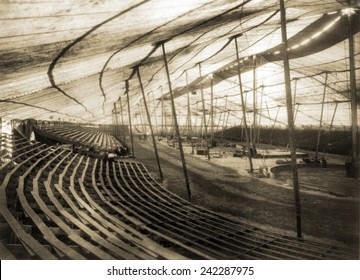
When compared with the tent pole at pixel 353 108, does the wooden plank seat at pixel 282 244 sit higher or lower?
lower

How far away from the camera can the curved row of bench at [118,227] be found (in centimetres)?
316

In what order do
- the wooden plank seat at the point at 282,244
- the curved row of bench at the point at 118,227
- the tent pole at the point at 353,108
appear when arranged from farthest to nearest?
the tent pole at the point at 353,108 → the wooden plank seat at the point at 282,244 → the curved row of bench at the point at 118,227

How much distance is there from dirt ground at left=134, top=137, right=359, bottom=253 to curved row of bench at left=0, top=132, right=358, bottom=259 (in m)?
0.57

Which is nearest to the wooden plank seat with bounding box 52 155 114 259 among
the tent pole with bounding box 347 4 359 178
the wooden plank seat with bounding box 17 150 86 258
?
the wooden plank seat with bounding box 17 150 86 258

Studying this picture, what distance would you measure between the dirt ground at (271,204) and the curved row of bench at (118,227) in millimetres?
569

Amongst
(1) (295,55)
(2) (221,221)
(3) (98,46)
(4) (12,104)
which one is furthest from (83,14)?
(1) (295,55)

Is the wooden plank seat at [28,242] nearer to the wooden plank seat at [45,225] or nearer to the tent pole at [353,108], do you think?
the wooden plank seat at [45,225]

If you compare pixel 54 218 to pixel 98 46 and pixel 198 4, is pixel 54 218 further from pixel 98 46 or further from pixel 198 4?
pixel 198 4

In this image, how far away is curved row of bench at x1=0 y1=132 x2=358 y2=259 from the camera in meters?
3.16

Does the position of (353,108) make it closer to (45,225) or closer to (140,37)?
(140,37)

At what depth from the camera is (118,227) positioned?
4273mm

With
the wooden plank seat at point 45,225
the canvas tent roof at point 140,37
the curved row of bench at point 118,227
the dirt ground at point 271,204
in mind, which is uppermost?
the canvas tent roof at point 140,37

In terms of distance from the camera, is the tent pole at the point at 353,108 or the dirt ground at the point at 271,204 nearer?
the dirt ground at the point at 271,204

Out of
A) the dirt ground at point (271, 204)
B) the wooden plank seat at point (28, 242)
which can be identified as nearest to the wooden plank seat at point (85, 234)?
the wooden plank seat at point (28, 242)
